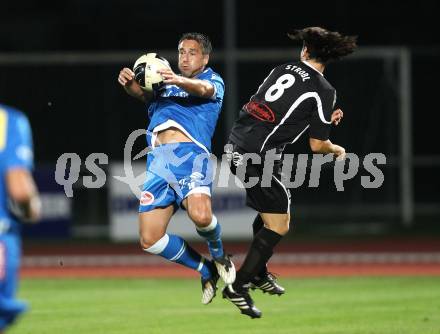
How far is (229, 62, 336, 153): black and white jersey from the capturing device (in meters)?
8.68

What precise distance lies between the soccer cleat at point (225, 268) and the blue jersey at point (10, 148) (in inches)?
147

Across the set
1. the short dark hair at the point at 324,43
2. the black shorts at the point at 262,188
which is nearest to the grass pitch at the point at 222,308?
the black shorts at the point at 262,188

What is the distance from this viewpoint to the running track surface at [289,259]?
15.4m

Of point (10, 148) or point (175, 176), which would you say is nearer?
point (10, 148)

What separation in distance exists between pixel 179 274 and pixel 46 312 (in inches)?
172

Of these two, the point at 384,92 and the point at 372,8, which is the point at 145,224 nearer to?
the point at 384,92

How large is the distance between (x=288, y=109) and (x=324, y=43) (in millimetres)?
628

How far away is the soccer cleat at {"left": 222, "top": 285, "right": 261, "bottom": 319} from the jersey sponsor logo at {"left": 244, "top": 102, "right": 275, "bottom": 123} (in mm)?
1443

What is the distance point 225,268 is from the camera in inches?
352

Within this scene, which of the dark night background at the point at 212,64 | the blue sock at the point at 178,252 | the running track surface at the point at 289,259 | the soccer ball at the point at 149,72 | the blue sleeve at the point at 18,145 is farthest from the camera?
the dark night background at the point at 212,64

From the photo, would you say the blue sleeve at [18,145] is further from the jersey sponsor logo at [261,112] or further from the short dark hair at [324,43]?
the short dark hair at [324,43]

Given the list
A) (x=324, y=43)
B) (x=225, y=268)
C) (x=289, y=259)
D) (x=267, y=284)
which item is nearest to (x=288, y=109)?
(x=324, y=43)

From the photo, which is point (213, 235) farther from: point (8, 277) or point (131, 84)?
point (8, 277)

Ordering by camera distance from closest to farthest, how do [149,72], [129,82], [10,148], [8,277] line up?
[10,148]
[8,277]
[149,72]
[129,82]
